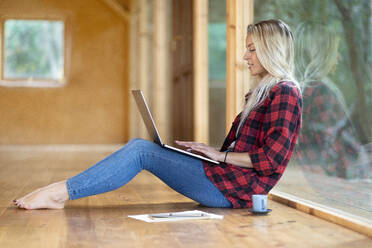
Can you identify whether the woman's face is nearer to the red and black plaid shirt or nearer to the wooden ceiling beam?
the red and black plaid shirt

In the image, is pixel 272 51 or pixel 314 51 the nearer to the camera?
pixel 272 51

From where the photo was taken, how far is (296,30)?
2.70 meters

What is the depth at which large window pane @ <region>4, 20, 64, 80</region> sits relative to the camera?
8.52 meters

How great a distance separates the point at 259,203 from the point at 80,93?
6915mm

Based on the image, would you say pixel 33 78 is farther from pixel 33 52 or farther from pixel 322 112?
pixel 322 112

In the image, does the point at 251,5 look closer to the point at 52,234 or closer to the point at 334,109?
the point at 334,109

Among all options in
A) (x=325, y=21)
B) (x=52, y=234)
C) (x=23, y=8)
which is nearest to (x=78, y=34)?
(x=23, y=8)

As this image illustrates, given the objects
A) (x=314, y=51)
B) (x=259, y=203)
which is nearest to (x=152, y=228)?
(x=259, y=203)

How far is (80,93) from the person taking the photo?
340 inches

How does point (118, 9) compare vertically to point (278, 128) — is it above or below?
above

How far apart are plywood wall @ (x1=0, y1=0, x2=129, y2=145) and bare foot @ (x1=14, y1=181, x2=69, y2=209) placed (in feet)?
21.4

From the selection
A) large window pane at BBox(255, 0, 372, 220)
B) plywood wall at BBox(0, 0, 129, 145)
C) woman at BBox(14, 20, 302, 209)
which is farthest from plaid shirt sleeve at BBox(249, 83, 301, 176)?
plywood wall at BBox(0, 0, 129, 145)

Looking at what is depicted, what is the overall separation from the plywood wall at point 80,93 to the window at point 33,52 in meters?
0.15

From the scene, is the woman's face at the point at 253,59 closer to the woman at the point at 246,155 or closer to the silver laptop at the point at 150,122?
the woman at the point at 246,155
